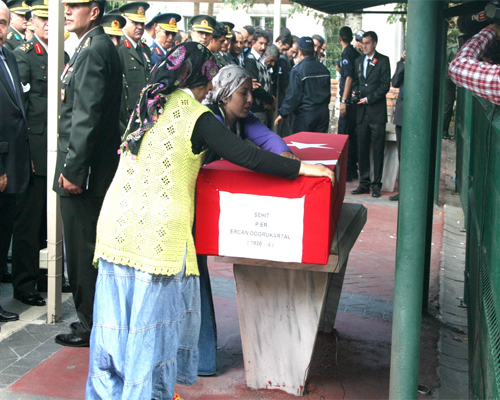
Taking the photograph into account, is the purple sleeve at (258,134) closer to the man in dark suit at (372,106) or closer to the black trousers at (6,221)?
the black trousers at (6,221)

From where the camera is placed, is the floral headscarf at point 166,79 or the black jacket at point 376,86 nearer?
the floral headscarf at point 166,79

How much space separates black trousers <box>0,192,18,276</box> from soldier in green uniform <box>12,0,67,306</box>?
0.82 ft

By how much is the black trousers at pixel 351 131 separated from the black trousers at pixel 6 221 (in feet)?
21.5

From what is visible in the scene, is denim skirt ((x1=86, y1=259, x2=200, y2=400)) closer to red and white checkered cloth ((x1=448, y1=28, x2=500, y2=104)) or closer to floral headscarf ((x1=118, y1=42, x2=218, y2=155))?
floral headscarf ((x1=118, y1=42, x2=218, y2=155))

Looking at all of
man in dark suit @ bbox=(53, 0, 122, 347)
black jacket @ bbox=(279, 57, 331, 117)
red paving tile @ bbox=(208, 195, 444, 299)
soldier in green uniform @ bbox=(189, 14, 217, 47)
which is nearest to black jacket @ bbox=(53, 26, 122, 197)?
man in dark suit @ bbox=(53, 0, 122, 347)

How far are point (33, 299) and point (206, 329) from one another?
1.94 metres

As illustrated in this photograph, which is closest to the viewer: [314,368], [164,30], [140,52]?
[314,368]

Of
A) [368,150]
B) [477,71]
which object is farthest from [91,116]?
[368,150]

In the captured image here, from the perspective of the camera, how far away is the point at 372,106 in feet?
→ 32.0

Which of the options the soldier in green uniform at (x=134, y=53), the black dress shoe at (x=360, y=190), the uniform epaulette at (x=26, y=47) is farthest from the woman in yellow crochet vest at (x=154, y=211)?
the black dress shoe at (x=360, y=190)

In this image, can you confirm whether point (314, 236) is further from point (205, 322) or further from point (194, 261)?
point (205, 322)

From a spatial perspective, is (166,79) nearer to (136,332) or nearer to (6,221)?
(136,332)

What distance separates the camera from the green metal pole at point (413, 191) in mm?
2504

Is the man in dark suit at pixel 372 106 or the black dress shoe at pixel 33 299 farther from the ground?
the man in dark suit at pixel 372 106
